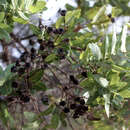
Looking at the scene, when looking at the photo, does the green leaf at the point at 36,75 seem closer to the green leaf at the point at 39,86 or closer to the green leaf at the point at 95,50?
the green leaf at the point at 39,86

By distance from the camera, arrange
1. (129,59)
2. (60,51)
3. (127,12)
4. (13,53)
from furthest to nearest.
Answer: (13,53), (127,12), (60,51), (129,59)

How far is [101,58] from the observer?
1.14 m

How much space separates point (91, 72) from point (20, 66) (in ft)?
1.45

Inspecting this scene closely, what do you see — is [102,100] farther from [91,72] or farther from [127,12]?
[127,12]

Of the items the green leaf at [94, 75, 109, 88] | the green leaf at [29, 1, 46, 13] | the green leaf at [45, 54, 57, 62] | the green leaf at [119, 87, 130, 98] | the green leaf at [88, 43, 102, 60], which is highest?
the green leaf at [29, 1, 46, 13]

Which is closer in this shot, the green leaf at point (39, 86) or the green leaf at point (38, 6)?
the green leaf at point (38, 6)

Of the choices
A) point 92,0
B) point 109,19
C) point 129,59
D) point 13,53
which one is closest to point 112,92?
point 129,59

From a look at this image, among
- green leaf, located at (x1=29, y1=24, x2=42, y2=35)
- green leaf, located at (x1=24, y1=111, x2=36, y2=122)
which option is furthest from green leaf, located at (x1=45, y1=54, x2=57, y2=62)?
green leaf, located at (x1=24, y1=111, x2=36, y2=122)

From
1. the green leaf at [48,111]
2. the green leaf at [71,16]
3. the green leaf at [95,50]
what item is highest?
the green leaf at [71,16]

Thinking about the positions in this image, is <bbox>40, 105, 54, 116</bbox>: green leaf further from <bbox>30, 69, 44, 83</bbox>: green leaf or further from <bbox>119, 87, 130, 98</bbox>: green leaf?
<bbox>119, 87, 130, 98</bbox>: green leaf

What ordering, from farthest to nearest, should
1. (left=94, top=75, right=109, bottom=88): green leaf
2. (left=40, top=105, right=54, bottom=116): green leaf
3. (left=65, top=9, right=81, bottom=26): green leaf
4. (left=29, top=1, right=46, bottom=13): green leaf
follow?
(left=40, top=105, right=54, bottom=116): green leaf < (left=65, top=9, right=81, bottom=26): green leaf < (left=29, top=1, right=46, bottom=13): green leaf < (left=94, top=75, right=109, bottom=88): green leaf

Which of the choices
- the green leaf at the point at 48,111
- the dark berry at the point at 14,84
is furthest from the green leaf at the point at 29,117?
the dark berry at the point at 14,84

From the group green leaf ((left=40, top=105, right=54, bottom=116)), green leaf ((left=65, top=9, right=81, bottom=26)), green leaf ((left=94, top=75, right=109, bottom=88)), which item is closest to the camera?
green leaf ((left=94, top=75, right=109, bottom=88))

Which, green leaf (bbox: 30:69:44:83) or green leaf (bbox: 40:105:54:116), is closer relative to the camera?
green leaf (bbox: 30:69:44:83)
